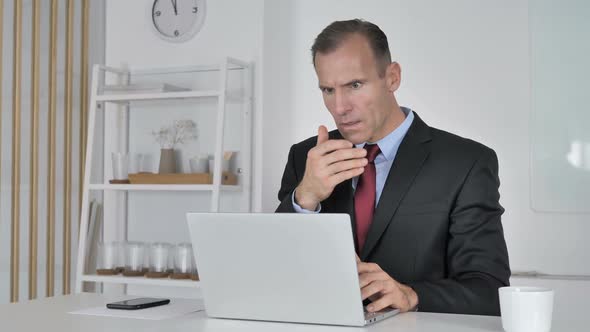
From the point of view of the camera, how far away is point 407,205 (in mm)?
2127

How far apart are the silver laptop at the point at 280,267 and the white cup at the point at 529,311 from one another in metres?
0.28

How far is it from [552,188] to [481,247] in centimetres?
143

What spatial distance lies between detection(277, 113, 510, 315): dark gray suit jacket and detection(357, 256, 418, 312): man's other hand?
0.34m

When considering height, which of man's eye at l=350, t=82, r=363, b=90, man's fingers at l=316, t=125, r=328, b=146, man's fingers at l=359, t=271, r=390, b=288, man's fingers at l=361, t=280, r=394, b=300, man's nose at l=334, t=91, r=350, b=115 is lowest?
man's fingers at l=361, t=280, r=394, b=300

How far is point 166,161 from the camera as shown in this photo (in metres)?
3.76

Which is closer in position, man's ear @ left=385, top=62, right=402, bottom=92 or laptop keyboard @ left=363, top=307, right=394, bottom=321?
laptop keyboard @ left=363, top=307, right=394, bottom=321

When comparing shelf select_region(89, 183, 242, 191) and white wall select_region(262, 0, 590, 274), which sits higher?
white wall select_region(262, 0, 590, 274)

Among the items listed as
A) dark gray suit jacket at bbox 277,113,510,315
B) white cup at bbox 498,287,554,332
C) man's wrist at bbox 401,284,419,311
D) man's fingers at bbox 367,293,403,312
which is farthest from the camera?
dark gray suit jacket at bbox 277,113,510,315

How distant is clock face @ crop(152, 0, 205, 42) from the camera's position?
12.6 ft

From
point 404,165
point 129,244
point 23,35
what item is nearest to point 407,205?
→ point 404,165

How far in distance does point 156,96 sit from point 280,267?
2280mm

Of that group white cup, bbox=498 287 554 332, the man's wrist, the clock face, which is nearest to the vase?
the clock face

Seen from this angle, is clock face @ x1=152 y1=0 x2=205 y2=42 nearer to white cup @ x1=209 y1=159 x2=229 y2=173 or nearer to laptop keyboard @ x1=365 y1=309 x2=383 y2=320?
white cup @ x1=209 y1=159 x2=229 y2=173

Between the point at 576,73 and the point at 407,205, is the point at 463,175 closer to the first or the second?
the point at 407,205
